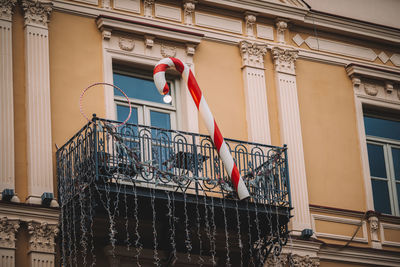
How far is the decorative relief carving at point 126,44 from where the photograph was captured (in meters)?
15.1

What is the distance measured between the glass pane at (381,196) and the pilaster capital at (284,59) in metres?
2.47

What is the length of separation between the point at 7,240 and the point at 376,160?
712 centimetres

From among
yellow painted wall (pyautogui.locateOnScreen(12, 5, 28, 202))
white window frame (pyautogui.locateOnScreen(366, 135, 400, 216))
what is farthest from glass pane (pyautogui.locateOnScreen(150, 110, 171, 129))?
white window frame (pyautogui.locateOnScreen(366, 135, 400, 216))

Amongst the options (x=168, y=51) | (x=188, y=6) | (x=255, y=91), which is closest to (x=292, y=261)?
(x=255, y=91)

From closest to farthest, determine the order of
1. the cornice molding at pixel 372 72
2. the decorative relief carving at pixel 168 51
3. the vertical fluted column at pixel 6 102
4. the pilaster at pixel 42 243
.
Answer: the pilaster at pixel 42 243, the vertical fluted column at pixel 6 102, the decorative relief carving at pixel 168 51, the cornice molding at pixel 372 72

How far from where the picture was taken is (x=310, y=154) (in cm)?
1595

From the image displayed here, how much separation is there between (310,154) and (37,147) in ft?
16.0

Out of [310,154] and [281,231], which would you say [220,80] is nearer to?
[310,154]

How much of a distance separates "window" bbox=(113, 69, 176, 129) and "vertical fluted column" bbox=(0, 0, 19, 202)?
6.12ft

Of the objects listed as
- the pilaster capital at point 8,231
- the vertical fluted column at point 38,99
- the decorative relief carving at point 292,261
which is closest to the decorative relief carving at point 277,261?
the decorative relief carving at point 292,261

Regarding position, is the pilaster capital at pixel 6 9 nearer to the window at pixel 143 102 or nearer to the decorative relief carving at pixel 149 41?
the window at pixel 143 102

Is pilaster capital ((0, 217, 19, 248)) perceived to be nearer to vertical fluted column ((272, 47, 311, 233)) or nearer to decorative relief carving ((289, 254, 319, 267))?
decorative relief carving ((289, 254, 319, 267))

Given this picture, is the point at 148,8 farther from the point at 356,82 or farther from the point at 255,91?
the point at 356,82

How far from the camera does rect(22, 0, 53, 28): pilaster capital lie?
1430 centimetres
